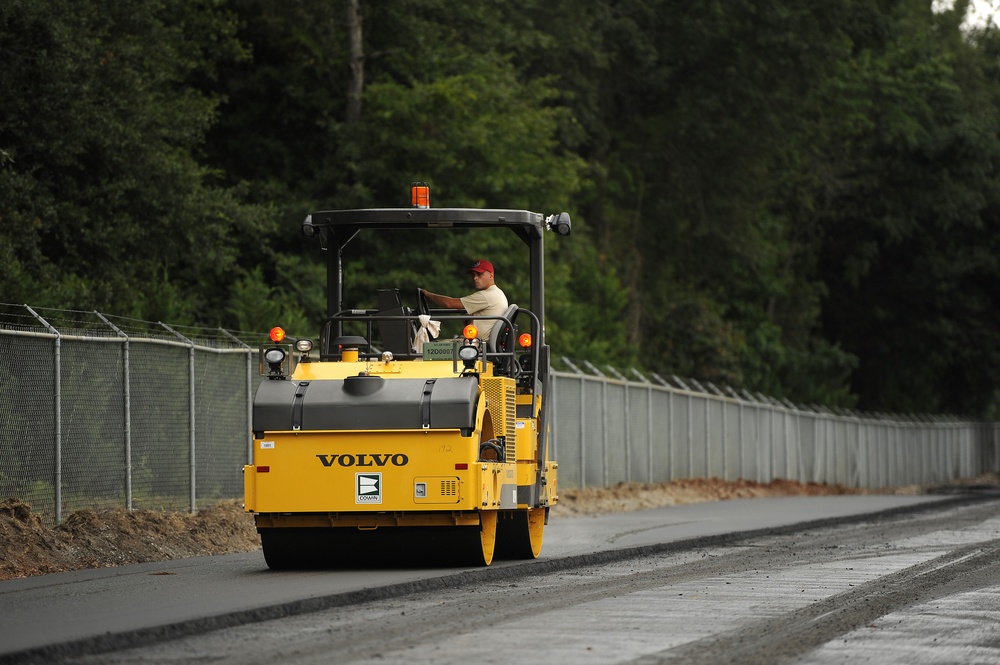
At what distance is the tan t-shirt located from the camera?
53.6 ft

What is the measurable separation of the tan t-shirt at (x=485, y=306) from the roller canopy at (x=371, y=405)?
145 cm

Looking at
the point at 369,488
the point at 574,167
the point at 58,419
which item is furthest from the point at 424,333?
the point at 574,167

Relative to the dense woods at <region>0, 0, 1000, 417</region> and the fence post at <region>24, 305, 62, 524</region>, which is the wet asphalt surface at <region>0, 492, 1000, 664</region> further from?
the dense woods at <region>0, 0, 1000, 417</region>

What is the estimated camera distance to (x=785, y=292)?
66.2m

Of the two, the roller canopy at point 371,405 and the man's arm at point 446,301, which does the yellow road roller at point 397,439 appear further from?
the man's arm at point 446,301

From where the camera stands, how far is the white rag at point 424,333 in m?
15.8

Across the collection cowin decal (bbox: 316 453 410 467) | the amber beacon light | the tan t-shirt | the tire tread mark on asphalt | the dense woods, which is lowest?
the tire tread mark on asphalt

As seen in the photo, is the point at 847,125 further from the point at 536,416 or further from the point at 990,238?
the point at 536,416

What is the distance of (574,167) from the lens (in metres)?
41.7

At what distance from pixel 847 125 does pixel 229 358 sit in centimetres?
4462

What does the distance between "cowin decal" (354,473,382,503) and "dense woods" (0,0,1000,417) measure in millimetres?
9019

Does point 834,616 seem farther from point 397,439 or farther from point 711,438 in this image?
point 711,438

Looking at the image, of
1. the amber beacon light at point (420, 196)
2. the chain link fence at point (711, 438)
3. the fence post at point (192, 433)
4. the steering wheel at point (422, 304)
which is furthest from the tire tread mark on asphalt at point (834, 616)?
the chain link fence at point (711, 438)

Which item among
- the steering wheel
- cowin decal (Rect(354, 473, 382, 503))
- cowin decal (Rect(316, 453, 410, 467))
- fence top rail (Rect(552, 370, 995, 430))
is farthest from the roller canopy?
fence top rail (Rect(552, 370, 995, 430))
